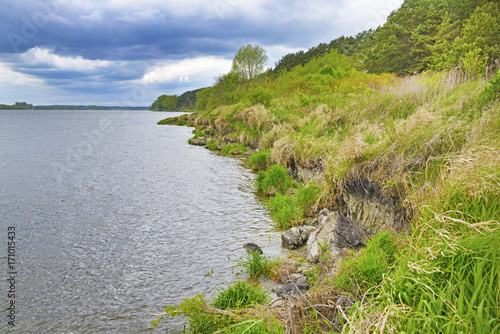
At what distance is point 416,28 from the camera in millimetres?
49531

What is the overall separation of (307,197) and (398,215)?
444cm

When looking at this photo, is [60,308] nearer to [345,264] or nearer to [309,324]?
[309,324]

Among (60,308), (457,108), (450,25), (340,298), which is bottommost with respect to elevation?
(60,308)

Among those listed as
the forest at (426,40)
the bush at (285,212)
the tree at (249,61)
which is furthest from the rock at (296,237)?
the tree at (249,61)

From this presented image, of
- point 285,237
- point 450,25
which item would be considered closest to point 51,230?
point 285,237

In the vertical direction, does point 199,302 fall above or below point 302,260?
above

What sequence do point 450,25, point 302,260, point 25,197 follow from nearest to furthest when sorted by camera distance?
1. point 302,260
2. point 25,197
3. point 450,25

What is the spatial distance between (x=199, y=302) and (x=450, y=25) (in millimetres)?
52588

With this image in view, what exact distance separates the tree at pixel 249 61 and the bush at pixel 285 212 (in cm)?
6297

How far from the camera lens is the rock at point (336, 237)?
6.85m

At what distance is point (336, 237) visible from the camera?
7.00m

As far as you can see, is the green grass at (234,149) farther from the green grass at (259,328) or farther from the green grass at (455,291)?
the green grass at (455,291)

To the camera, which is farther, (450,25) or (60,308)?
(450,25)

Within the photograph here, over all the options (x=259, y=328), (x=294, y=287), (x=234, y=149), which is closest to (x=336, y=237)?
(x=294, y=287)
